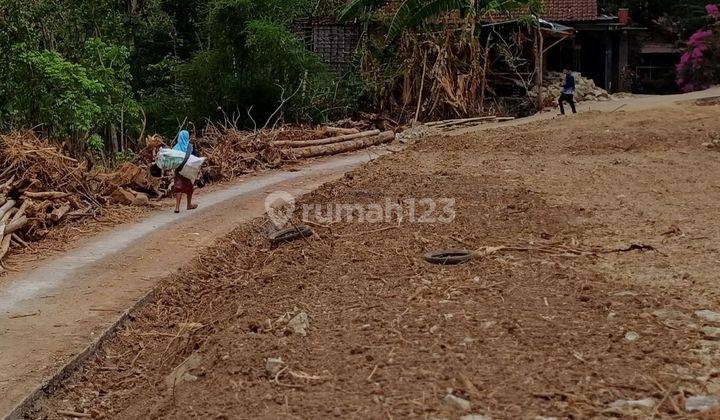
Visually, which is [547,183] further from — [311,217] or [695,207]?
[311,217]

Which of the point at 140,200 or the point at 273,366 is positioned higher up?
the point at 273,366

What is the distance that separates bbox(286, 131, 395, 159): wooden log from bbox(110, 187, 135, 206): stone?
15.3 feet

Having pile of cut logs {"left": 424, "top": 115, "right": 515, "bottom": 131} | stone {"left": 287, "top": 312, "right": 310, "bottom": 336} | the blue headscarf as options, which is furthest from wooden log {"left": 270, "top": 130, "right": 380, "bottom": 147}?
stone {"left": 287, "top": 312, "right": 310, "bottom": 336}

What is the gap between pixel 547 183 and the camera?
933cm

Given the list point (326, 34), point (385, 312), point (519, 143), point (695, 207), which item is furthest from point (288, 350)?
point (326, 34)

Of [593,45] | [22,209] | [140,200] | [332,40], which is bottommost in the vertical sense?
[140,200]

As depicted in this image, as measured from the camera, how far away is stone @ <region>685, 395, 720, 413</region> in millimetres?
3311

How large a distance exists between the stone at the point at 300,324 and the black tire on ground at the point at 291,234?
2639mm

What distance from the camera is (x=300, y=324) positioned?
470 centimetres

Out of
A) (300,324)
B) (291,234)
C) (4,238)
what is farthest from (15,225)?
(300,324)

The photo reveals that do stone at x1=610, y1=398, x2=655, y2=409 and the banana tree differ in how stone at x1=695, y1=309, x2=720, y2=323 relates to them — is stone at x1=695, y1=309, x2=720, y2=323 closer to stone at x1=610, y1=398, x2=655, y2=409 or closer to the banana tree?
stone at x1=610, y1=398, x2=655, y2=409

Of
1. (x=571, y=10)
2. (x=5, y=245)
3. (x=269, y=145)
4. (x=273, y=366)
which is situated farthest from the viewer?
(x=571, y=10)

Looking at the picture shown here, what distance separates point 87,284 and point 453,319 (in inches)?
157

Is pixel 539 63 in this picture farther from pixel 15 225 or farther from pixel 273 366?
pixel 273 366
